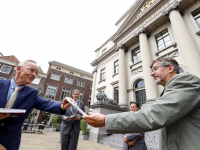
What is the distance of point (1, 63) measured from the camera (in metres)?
22.3

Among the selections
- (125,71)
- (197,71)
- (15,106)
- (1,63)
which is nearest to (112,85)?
(125,71)

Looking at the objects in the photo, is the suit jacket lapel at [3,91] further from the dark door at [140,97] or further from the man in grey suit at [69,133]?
the dark door at [140,97]

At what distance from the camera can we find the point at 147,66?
8.87 meters

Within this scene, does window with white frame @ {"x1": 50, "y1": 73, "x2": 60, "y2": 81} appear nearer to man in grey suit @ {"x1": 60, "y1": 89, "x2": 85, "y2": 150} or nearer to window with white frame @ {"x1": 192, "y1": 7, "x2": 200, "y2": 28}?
man in grey suit @ {"x1": 60, "y1": 89, "x2": 85, "y2": 150}

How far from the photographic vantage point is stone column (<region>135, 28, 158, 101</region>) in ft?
25.8

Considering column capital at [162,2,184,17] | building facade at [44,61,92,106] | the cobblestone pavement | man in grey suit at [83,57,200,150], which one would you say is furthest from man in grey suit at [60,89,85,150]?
building facade at [44,61,92,106]

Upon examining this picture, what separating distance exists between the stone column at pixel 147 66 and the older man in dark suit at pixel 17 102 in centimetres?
782

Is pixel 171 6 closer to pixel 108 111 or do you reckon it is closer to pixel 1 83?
pixel 108 111

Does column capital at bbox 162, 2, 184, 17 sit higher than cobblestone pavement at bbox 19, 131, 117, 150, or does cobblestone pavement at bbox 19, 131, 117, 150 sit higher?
column capital at bbox 162, 2, 184, 17

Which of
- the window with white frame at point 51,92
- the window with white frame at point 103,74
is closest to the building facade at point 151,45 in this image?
the window with white frame at point 103,74

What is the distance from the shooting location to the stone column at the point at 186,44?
605cm

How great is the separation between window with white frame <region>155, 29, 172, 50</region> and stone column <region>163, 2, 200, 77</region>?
5.75 feet

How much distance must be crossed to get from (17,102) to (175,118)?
6.06 feet

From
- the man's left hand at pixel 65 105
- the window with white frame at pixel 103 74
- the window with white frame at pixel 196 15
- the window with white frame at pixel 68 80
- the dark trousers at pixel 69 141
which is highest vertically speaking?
the window with white frame at pixel 68 80
